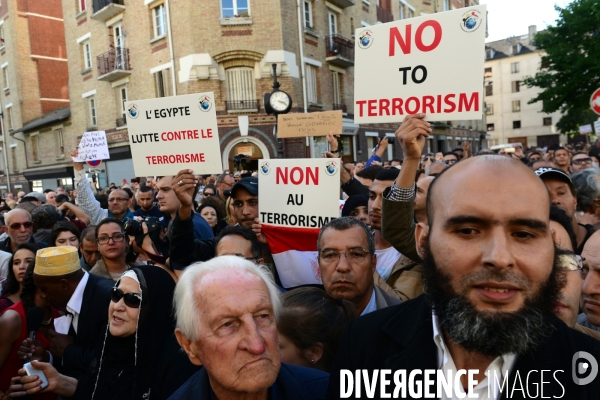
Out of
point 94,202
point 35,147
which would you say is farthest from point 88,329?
point 35,147

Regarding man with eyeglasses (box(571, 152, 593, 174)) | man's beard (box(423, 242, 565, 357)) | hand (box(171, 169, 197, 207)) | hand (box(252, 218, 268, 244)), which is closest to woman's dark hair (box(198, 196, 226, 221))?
hand (box(252, 218, 268, 244))

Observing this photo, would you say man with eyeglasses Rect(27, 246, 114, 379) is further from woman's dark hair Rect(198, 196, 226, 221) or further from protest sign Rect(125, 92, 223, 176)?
woman's dark hair Rect(198, 196, 226, 221)

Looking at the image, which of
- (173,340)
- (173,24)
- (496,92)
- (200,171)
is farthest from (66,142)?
(496,92)

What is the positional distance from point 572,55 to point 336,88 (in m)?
15.6

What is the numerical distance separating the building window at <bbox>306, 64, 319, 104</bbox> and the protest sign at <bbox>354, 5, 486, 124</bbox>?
646 inches

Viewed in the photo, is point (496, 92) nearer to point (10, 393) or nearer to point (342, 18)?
point (342, 18)

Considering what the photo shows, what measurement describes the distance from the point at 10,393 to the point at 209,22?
17.1 metres

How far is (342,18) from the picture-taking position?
22.3 m

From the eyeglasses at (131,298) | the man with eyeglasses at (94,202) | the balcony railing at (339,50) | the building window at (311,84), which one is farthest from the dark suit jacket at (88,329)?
the balcony railing at (339,50)

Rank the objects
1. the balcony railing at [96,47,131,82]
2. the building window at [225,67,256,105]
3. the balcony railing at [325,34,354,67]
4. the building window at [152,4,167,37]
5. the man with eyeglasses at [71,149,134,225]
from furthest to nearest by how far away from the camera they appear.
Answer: the balcony railing at [325,34,354,67], the balcony railing at [96,47,131,82], the building window at [152,4,167,37], the building window at [225,67,256,105], the man with eyeglasses at [71,149,134,225]

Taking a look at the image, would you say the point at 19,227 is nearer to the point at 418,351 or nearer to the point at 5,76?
the point at 418,351

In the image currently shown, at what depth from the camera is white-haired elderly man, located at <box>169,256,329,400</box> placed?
1.72m

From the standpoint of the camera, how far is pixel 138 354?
2406mm

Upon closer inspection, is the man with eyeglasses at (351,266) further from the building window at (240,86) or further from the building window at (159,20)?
the building window at (159,20)
